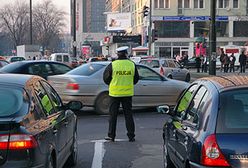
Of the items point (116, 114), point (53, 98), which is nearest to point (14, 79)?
point (53, 98)

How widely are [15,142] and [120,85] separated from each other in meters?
5.36

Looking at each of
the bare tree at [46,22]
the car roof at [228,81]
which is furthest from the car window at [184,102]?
the bare tree at [46,22]

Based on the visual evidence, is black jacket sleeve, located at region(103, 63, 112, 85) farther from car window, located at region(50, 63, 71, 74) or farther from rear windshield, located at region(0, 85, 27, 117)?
car window, located at region(50, 63, 71, 74)

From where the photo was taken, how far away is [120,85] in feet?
31.3

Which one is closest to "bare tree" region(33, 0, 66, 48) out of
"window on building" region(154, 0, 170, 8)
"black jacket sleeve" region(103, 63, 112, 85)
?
"window on building" region(154, 0, 170, 8)

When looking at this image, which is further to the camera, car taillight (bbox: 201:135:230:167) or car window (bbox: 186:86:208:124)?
car window (bbox: 186:86:208:124)

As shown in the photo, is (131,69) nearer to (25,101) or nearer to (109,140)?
(109,140)

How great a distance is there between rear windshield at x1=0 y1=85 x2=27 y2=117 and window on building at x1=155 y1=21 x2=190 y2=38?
6437 centimetres

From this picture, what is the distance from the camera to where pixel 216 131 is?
4309mm

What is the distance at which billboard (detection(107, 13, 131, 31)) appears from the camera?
97.3 m

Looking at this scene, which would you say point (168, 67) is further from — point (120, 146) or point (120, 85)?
point (120, 146)

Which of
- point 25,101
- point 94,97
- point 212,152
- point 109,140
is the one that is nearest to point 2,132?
point 25,101

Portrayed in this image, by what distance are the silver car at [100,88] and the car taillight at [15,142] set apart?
29.2 feet

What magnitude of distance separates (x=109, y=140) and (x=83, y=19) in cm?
19030
